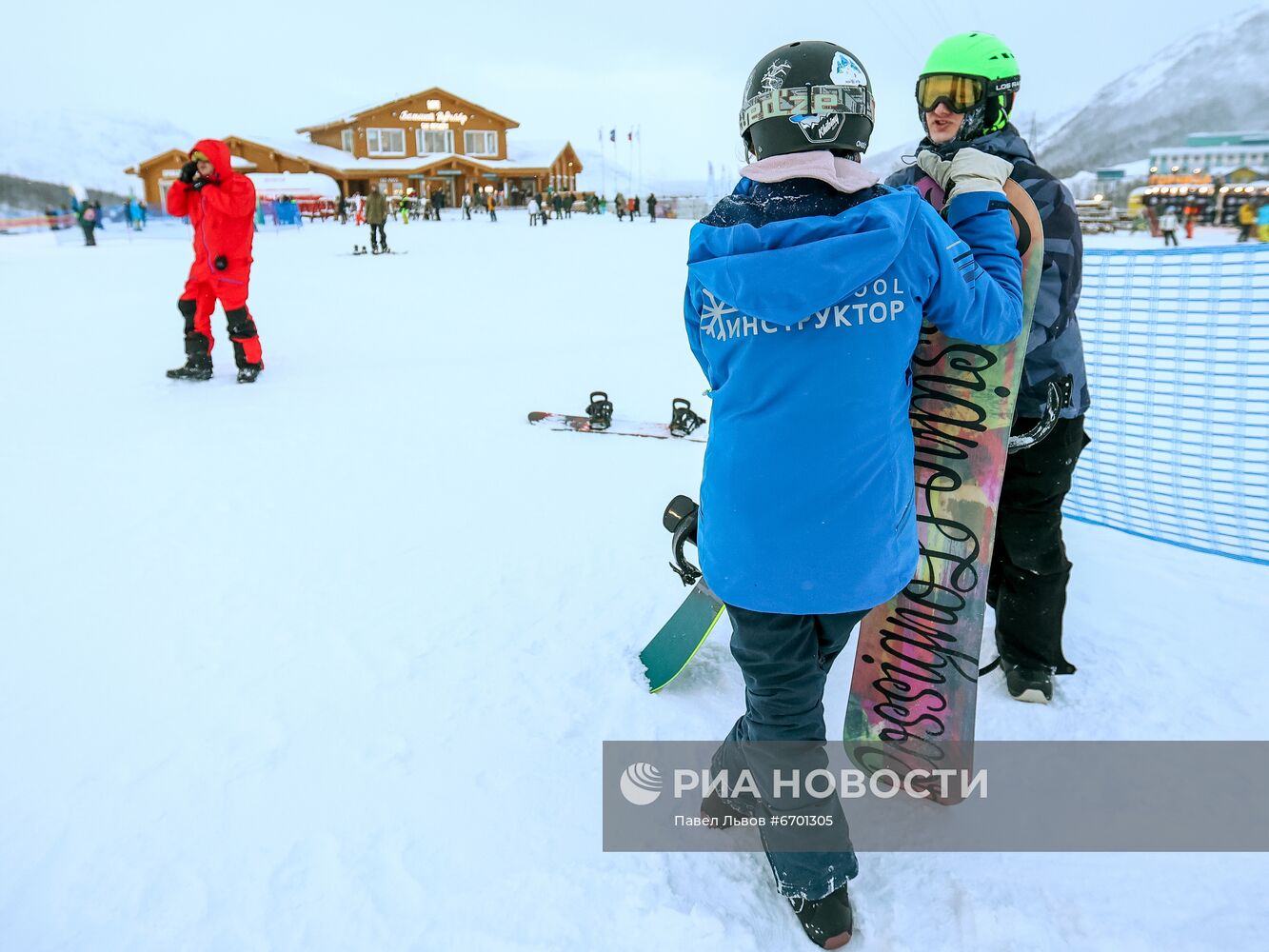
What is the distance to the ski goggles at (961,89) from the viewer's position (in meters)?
2.10

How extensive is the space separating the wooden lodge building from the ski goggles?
45705 millimetres

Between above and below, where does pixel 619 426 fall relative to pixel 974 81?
below

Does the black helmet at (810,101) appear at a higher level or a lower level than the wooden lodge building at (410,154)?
lower

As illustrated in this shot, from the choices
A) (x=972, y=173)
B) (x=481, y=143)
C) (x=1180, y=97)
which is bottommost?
(x=972, y=173)

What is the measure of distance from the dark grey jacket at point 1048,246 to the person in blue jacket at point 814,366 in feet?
1.34

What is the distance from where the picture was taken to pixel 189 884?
178 cm

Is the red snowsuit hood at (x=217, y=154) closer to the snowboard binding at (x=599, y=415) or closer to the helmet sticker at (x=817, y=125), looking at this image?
the snowboard binding at (x=599, y=415)

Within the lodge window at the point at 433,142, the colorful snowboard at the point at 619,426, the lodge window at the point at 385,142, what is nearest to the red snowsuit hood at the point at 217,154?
the colorful snowboard at the point at 619,426

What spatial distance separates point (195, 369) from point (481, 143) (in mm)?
46007

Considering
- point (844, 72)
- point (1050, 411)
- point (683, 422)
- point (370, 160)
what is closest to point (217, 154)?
point (683, 422)

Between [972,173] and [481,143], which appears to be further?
[481,143]

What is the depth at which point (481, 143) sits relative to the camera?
47.9 m

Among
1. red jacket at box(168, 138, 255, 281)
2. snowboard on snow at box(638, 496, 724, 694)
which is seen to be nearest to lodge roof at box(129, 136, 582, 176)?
red jacket at box(168, 138, 255, 281)

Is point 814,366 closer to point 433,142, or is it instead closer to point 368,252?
point 368,252
